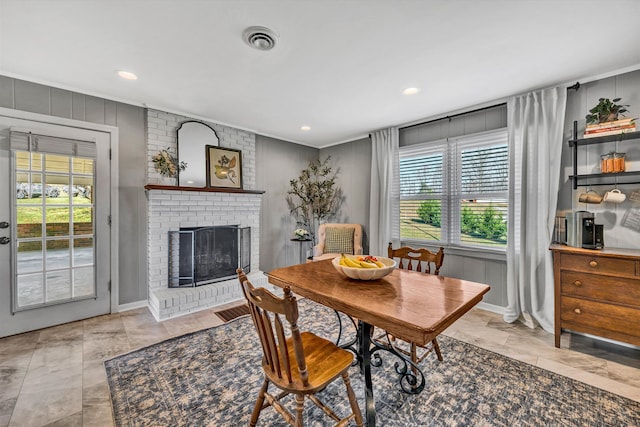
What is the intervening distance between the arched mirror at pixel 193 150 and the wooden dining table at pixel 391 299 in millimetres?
2324

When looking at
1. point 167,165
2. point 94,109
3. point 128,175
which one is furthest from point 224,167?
point 94,109

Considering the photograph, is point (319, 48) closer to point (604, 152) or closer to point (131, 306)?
point (604, 152)

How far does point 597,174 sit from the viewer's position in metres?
2.39

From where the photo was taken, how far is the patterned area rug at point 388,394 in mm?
1558

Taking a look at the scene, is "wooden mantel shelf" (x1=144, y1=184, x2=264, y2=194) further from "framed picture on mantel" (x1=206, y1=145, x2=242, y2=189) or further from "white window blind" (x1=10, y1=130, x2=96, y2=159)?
"white window blind" (x1=10, y1=130, x2=96, y2=159)

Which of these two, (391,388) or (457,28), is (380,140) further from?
(391,388)

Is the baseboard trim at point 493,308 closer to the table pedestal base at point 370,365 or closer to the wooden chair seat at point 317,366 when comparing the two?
the table pedestal base at point 370,365

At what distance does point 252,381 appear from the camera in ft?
6.24

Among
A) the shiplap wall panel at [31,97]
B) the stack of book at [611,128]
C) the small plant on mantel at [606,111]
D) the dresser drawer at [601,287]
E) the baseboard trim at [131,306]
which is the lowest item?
the baseboard trim at [131,306]

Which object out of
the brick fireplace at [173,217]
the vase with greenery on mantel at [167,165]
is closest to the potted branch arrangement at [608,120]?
the brick fireplace at [173,217]

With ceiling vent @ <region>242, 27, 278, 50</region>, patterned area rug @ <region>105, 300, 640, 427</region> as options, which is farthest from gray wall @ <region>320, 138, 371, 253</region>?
ceiling vent @ <region>242, 27, 278, 50</region>

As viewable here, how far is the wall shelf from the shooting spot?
227 cm

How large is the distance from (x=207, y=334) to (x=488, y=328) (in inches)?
111

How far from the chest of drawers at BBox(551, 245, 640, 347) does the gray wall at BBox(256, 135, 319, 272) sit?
3466 millimetres
